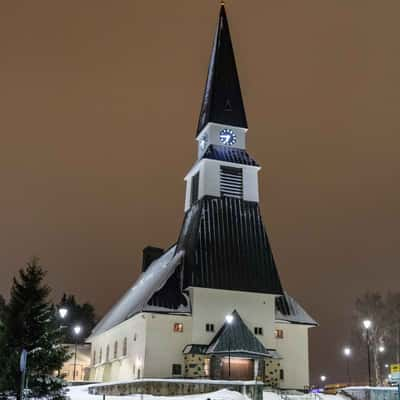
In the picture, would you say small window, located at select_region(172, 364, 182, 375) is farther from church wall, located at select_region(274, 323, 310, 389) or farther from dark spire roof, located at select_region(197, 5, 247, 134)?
dark spire roof, located at select_region(197, 5, 247, 134)

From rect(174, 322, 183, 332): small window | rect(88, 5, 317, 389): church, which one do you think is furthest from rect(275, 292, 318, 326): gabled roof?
rect(174, 322, 183, 332): small window

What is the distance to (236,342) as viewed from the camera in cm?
4388

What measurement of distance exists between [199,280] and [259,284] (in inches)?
204

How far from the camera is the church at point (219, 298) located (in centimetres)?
4422

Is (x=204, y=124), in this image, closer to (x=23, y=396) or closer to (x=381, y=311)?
(x=381, y=311)

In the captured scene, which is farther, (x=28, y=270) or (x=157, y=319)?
(x=157, y=319)

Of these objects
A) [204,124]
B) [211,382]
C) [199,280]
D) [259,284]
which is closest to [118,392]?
[211,382]

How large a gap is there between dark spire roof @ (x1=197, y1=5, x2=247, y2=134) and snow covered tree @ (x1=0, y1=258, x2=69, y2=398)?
112 ft

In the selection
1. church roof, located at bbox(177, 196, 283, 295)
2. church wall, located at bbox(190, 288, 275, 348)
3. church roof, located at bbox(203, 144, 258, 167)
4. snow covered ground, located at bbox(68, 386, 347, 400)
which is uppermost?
church roof, located at bbox(203, 144, 258, 167)

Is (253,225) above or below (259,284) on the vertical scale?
above

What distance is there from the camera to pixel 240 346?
143 feet

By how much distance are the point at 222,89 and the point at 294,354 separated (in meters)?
25.1

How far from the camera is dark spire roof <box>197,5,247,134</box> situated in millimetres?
56438

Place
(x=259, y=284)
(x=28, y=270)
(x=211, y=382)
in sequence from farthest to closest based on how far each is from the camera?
1. (x=259, y=284)
2. (x=211, y=382)
3. (x=28, y=270)
